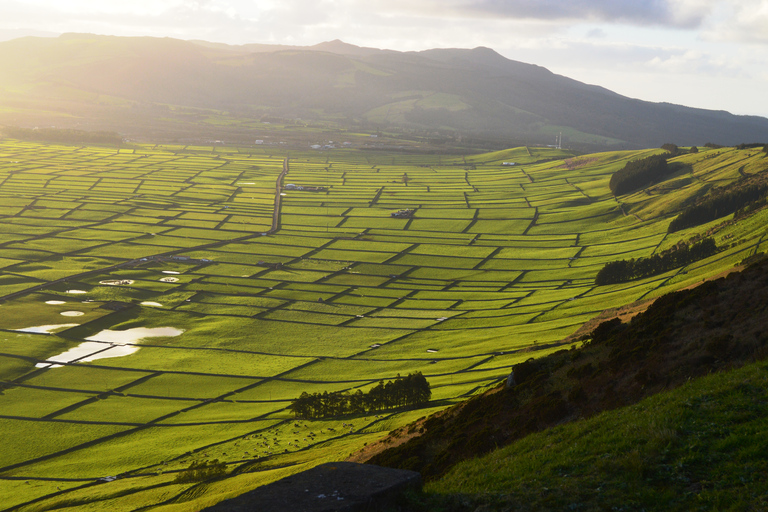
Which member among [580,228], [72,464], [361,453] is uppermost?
[580,228]

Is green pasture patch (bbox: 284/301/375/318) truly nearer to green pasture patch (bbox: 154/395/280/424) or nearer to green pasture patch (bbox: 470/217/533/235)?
green pasture patch (bbox: 154/395/280/424)

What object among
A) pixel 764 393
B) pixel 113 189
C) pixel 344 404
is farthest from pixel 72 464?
pixel 113 189

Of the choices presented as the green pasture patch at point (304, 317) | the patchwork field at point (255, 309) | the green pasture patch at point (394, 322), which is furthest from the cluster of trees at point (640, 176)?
the green pasture patch at point (304, 317)

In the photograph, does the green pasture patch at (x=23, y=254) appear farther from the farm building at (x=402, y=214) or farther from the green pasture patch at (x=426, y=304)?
the farm building at (x=402, y=214)

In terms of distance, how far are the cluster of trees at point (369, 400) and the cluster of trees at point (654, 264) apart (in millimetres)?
61199

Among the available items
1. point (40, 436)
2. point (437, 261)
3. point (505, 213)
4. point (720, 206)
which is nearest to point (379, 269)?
point (437, 261)

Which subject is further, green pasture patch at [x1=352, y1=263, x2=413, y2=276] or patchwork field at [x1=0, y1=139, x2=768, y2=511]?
green pasture patch at [x1=352, y1=263, x2=413, y2=276]

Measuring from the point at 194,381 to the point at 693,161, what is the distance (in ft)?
596

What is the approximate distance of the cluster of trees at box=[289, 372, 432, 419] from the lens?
60844 millimetres

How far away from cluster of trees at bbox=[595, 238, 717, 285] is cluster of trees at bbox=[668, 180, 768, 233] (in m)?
24.3

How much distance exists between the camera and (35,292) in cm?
10819

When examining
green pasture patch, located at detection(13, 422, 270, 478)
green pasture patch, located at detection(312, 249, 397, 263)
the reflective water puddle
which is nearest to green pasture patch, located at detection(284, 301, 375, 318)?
the reflective water puddle

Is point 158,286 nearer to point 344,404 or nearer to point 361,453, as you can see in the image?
point 344,404

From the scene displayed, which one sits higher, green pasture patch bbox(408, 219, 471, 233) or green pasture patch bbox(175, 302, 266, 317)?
green pasture patch bbox(408, 219, 471, 233)
